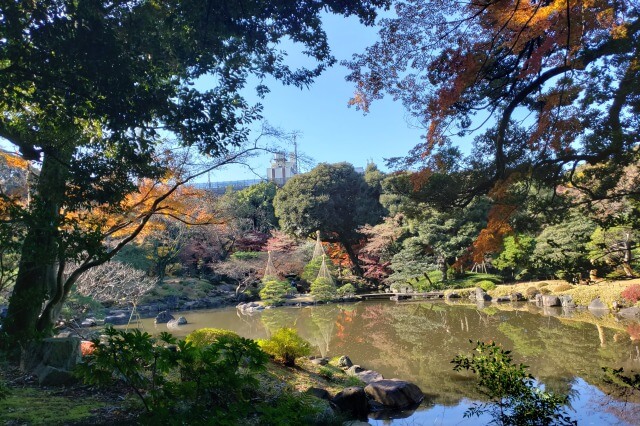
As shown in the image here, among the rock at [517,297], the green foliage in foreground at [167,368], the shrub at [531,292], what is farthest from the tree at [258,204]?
the green foliage in foreground at [167,368]

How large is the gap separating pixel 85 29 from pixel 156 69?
544 millimetres

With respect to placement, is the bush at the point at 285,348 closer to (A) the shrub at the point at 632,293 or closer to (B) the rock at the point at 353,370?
(B) the rock at the point at 353,370

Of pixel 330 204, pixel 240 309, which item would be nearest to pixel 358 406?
pixel 240 309

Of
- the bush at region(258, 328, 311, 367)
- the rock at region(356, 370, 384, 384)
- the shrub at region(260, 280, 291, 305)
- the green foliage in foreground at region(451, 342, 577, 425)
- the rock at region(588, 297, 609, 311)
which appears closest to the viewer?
the green foliage in foreground at region(451, 342, 577, 425)

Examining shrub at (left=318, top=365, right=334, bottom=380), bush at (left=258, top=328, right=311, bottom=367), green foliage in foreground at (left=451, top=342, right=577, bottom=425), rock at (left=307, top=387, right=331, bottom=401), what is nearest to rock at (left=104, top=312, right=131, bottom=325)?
bush at (left=258, top=328, right=311, bottom=367)

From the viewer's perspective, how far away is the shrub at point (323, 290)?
15.9 meters

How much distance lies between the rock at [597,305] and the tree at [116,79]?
34.4 ft

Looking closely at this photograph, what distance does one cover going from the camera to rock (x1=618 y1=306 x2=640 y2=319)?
945 cm

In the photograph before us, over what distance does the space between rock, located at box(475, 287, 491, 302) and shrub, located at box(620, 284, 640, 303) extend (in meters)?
4.46

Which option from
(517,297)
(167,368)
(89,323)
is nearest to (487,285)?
(517,297)

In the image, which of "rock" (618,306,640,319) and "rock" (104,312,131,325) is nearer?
"rock" (618,306,640,319)

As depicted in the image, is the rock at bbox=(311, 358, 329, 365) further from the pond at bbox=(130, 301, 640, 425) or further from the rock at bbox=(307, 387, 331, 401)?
the rock at bbox=(307, 387, 331, 401)

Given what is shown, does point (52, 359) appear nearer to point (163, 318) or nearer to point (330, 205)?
point (163, 318)

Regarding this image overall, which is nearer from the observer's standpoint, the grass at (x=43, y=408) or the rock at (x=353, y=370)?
the grass at (x=43, y=408)
